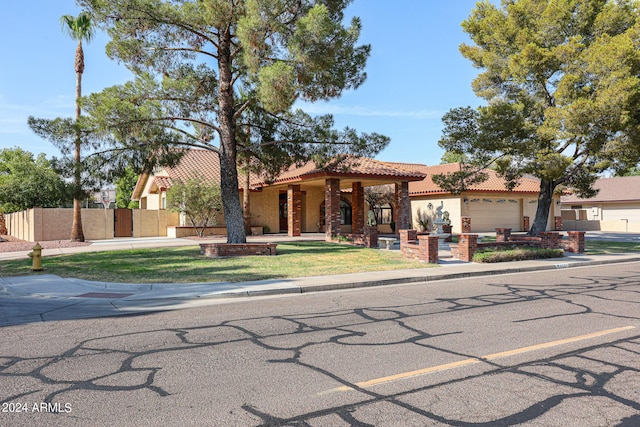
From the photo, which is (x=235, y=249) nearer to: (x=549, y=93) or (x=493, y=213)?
(x=549, y=93)

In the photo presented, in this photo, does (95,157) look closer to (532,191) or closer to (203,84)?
(203,84)

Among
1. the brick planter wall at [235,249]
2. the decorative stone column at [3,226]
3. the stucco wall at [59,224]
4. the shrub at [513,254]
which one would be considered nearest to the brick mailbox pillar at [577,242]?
the shrub at [513,254]

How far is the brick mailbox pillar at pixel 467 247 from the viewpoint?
635 inches

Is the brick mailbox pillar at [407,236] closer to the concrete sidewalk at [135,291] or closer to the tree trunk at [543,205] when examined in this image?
the concrete sidewalk at [135,291]

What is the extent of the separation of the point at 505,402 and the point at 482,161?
1855 centimetres

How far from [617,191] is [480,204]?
18.8 m

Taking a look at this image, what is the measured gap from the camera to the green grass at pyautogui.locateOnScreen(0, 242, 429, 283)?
40.8ft

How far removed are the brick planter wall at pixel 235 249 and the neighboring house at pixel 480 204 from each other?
17.5m

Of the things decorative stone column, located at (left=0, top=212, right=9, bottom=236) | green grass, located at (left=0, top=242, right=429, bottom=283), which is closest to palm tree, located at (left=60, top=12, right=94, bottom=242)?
green grass, located at (left=0, top=242, right=429, bottom=283)

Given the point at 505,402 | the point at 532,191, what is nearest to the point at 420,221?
the point at 532,191

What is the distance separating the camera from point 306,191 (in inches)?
1291

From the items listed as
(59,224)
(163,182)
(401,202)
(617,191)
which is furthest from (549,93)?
(617,191)

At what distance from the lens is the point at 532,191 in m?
36.6

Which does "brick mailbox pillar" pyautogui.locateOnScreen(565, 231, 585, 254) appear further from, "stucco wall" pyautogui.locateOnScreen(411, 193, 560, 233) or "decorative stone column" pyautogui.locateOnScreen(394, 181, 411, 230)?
"stucco wall" pyautogui.locateOnScreen(411, 193, 560, 233)
